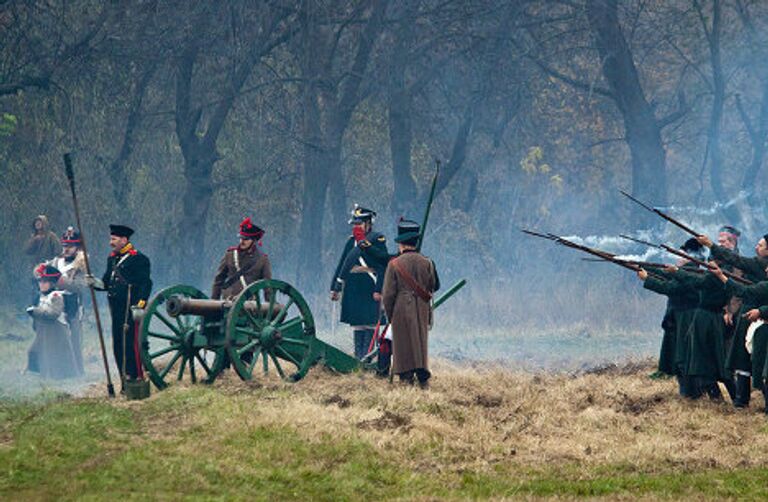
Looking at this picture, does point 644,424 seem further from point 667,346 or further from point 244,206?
point 244,206

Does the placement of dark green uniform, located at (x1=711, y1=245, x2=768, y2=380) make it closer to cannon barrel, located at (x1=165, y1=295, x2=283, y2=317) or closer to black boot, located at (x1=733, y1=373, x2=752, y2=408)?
black boot, located at (x1=733, y1=373, x2=752, y2=408)

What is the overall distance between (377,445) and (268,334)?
11.7 ft

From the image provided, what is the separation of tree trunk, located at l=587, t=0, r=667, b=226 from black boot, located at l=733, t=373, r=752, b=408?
16.1m

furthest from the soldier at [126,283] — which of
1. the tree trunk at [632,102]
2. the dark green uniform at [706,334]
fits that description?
the tree trunk at [632,102]

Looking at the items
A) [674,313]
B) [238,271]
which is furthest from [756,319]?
[238,271]

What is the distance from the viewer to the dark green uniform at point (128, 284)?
16109 millimetres

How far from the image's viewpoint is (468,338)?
25.7 m

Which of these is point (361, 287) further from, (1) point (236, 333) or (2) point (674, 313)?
(2) point (674, 313)

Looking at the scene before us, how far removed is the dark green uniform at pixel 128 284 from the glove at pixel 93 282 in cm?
9

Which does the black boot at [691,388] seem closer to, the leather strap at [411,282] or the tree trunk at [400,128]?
the leather strap at [411,282]

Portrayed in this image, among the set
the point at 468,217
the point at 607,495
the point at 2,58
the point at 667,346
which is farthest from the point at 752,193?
the point at 607,495

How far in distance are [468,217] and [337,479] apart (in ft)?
86.0

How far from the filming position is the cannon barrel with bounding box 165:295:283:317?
14.9 meters

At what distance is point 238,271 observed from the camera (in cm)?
1681
